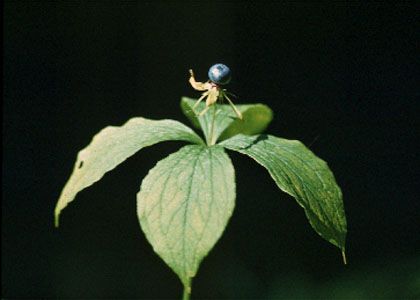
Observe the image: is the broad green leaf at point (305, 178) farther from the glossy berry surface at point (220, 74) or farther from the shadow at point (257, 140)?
the glossy berry surface at point (220, 74)

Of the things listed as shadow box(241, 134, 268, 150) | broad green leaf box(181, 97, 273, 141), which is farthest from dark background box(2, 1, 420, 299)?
shadow box(241, 134, 268, 150)

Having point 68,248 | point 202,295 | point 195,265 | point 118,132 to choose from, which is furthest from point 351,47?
point 195,265

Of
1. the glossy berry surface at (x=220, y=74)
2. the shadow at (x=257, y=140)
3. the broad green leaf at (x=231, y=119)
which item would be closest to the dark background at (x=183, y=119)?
the broad green leaf at (x=231, y=119)

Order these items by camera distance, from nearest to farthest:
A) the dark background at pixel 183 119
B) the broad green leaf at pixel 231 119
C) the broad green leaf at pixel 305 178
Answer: the broad green leaf at pixel 305 178 < the broad green leaf at pixel 231 119 < the dark background at pixel 183 119

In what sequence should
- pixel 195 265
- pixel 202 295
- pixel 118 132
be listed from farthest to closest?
pixel 202 295, pixel 118 132, pixel 195 265

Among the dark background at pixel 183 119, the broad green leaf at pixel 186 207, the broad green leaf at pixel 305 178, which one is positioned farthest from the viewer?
the dark background at pixel 183 119

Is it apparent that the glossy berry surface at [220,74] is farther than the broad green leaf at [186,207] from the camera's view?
Yes

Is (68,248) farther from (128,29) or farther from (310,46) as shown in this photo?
(310,46)
